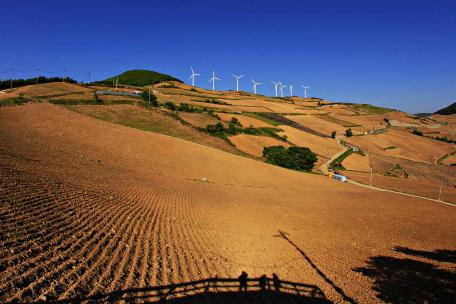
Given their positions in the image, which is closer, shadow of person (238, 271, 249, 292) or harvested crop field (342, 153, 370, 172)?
shadow of person (238, 271, 249, 292)

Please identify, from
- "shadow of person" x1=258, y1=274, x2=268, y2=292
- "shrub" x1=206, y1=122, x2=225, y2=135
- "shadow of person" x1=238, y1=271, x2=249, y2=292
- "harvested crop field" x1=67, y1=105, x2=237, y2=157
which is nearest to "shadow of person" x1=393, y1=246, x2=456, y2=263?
"shadow of person" x1=258, y1=274, x2=268, y2=292

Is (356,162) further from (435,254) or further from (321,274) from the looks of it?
(321,274)

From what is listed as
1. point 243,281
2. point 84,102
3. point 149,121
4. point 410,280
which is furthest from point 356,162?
point 243,281

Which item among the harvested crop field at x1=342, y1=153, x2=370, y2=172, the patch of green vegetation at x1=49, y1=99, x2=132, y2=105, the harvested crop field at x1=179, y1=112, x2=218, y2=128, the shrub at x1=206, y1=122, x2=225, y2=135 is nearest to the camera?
the patch of green vegetation at x1=49, y1=99, x2=132, y2=105

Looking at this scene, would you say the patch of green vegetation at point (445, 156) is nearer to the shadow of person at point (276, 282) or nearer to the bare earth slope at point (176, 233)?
the bare earth slope at point (176, 233)

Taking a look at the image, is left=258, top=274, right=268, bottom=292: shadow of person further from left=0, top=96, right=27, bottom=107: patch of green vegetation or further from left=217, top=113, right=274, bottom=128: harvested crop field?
left=217, top=113, right=274, bottom=128: harvested crop field

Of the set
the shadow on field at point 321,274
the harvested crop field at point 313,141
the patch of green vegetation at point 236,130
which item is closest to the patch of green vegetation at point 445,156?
the harvested crop field at point 313,141
